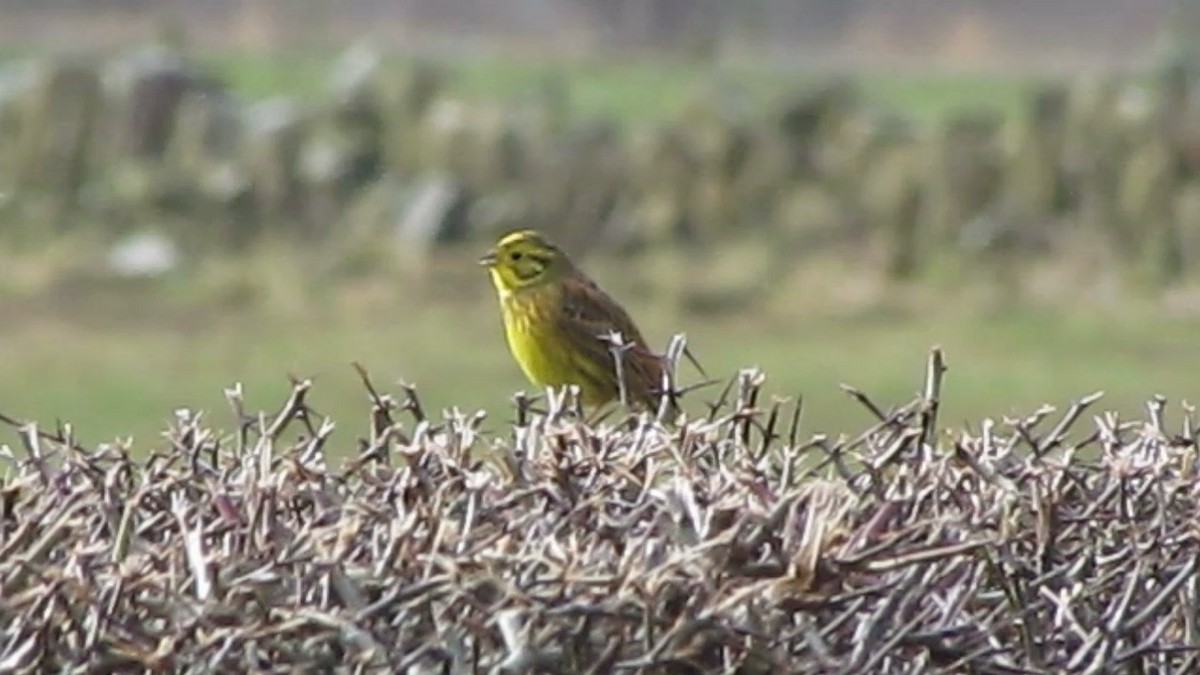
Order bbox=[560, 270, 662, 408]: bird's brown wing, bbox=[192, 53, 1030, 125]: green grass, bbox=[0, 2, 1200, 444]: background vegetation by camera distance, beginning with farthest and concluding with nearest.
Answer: bbox=[192, 53, 1030, 125]: green grass → bbox=[0, 2, 1200, 444]: background vegetation → bbox=[560, 270, 662, 408]: bird's brown wing

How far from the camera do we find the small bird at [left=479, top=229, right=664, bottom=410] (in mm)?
7855

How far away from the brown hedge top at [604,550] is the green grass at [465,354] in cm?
1356

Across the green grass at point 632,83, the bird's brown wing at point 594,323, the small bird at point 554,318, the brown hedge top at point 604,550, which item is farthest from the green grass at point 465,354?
→ the brown hedge top at point 604,550

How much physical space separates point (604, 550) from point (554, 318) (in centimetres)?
475

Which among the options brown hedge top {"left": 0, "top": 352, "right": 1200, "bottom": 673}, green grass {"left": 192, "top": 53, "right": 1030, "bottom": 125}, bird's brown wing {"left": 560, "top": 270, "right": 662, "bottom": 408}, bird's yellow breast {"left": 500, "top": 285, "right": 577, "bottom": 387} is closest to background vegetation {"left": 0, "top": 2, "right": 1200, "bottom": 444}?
green grass {"left": 192, "top": 53, "right": 1030, "bottom": 125}

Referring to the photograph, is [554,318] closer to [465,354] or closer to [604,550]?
[604,550]

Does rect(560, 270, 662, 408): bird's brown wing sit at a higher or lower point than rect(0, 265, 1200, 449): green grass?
lower

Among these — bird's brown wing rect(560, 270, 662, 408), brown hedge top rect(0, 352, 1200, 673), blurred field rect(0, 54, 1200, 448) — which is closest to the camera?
brown hedge top rect(0, 352, 1200, 673)

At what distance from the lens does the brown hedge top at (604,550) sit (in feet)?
10.9

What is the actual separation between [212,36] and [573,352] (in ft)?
96.0

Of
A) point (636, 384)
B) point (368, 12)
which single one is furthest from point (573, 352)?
point (368, 12)

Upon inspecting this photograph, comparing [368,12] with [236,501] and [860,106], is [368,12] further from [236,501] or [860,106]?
[236,501]

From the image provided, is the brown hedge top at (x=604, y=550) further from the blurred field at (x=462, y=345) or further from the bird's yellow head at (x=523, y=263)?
the blurred field at (x=462, y=345)

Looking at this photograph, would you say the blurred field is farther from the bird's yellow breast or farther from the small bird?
the bird's yellow breast
